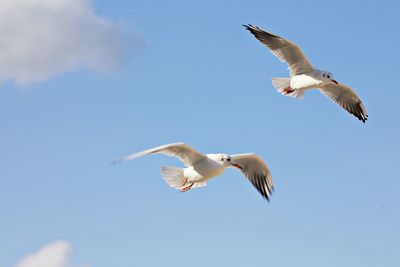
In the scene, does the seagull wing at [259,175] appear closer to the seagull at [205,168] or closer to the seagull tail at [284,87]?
the seagull at [205,168]

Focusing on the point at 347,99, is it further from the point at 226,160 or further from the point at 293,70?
the point at 226,160

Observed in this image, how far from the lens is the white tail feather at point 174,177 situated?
1168 cm

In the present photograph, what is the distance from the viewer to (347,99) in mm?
15297

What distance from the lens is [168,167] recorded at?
11711 millimetres

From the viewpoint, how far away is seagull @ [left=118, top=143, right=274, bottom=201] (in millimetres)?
11180

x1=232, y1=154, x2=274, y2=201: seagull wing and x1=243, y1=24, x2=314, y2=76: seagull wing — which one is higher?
x1=243, y1=24, x2=314, y2=76: seagull wing

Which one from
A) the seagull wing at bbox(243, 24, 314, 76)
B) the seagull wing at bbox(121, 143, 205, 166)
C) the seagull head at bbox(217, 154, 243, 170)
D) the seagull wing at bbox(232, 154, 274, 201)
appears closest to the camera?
the seagull wing at bbox(121, 143, 205, 166)

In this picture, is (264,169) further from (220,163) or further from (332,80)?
(332,80)

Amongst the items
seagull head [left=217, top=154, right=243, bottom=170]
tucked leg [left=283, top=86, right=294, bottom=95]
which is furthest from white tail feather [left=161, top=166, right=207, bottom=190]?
tucked leg [left=283, top=86, right=294, bottom=95]

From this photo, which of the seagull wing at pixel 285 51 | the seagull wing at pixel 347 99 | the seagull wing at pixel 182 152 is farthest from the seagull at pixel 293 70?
the seagull wing at pixel 182 152

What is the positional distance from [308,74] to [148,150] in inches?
199

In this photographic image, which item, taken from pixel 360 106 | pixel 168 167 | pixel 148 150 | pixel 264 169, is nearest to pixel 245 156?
pixel 264 169

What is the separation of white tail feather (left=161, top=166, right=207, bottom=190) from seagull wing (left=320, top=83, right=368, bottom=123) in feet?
15.6

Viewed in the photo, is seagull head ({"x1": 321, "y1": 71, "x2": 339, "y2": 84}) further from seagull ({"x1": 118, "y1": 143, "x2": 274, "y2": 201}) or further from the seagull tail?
seagull ({"x1": 118, "y1": 143, "x2": 274, "y2": 201})
